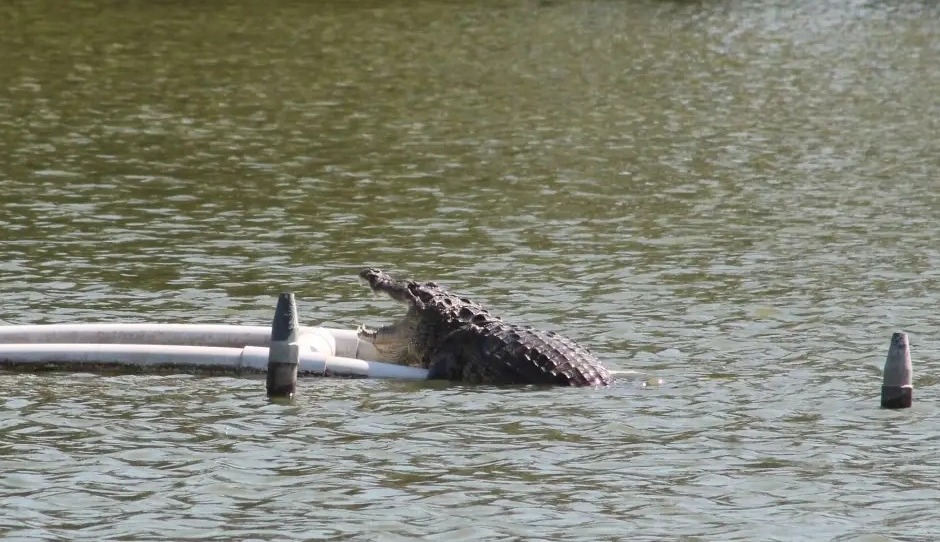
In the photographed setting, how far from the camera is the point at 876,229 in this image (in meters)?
32.9

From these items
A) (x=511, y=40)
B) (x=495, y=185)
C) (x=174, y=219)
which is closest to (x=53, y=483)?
(x=174, y=219)

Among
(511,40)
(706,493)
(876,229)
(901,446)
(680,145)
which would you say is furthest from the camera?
(511,40)

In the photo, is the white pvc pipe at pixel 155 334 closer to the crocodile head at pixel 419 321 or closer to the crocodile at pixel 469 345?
the crocodile head at pixel 419 321

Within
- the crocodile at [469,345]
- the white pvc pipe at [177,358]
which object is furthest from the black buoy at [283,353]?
the crocodile at [469,345]

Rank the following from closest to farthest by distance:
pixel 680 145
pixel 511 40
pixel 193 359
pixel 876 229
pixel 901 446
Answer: pixel 901 446 < pixel 193 359 < pixel 876 229 < pixel 680 145 < pixel 511 40

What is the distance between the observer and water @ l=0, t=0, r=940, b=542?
17469mm

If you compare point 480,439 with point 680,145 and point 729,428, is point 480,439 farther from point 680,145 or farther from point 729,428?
point 680,145

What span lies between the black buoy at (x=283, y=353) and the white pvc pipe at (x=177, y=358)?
1002 mm

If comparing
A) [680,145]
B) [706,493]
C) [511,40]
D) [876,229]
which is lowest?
[706,493]

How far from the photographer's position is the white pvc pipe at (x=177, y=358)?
869 inches

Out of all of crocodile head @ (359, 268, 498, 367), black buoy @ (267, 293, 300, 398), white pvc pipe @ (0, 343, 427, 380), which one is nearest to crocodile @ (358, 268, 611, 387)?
crocodile head @ (359, 268, 498, 367)

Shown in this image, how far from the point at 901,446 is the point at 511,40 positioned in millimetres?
43846

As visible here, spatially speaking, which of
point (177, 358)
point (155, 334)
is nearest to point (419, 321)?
point (177, 358)

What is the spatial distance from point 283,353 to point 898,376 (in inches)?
285
